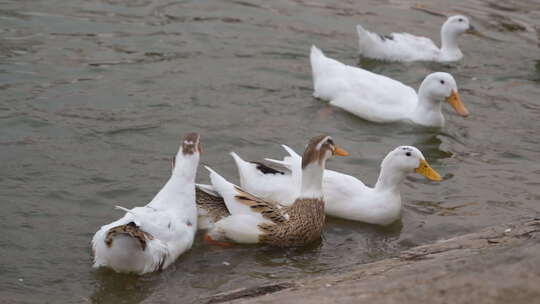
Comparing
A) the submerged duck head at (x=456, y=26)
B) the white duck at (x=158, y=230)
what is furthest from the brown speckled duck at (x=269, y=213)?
the submerged duck head at (x=456, y=26)

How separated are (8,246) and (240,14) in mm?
7575

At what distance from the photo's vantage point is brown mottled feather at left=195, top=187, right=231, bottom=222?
293 inches

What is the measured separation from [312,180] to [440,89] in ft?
11.0

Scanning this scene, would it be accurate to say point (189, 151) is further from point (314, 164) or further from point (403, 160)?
point (403, 160)

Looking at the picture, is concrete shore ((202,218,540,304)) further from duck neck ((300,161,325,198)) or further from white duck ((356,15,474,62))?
white duck ((356,15,474,62))

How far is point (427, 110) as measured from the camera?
10.3 meters

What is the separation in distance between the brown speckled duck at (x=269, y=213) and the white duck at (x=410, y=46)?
5.13 meters

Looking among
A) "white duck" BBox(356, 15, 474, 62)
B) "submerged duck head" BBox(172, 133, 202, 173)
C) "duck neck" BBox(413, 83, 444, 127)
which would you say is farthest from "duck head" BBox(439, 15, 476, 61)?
"submerged duck head" BBox(172, 133, 202, 173)

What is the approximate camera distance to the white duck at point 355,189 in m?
7.83

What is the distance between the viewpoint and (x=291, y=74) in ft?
38.7

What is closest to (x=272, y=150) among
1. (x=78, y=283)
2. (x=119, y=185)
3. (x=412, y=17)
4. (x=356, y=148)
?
(x=356, y=148)

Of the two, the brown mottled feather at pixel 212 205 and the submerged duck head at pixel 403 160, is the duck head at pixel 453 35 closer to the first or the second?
the submerged duck head at pixel 403 160

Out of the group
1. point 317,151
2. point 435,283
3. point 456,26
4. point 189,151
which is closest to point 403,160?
point 317,151

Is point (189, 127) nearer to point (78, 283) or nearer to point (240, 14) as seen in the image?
point (78, 283)
